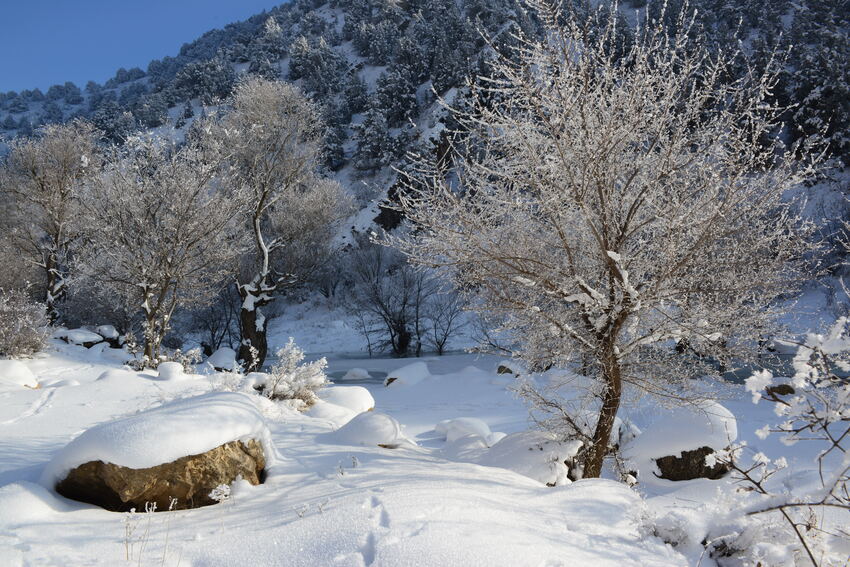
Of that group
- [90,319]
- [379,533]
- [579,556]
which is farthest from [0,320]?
[579,556]

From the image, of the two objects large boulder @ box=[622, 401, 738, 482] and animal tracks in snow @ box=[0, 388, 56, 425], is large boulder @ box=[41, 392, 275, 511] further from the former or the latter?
large boulder @ box=[622, 401, 738, 482]

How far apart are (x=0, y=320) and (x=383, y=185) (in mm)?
23881

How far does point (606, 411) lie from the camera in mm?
5191

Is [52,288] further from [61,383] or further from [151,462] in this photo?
[151,462]

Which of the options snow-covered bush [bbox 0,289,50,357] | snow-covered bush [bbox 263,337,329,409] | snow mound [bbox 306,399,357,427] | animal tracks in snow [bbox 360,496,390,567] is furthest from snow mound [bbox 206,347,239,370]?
animal tracks in snow [bbox 360,496,390,567]

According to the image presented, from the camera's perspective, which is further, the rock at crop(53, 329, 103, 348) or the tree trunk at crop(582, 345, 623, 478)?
the rock at crop(53, 329, 103, 348)

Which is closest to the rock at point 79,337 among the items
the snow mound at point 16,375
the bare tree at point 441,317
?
the snow mound at point 16,375

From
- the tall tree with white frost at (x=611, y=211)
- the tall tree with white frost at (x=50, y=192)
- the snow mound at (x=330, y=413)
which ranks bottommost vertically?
the snow mound at (x=330, y=413)

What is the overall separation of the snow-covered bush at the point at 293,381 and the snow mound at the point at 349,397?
1.42 feet

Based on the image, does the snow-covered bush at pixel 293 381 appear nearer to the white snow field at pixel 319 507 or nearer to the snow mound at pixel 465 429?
the white snow field at pixel 319 507

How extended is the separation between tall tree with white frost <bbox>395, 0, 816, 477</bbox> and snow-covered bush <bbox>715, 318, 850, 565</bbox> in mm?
1697

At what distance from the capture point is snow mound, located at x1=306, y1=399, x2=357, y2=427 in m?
7.13

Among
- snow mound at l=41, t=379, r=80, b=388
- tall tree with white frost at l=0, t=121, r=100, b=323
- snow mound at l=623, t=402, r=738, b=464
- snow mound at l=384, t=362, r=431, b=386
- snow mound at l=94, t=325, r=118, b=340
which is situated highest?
tall tree with white frost at l=0, t=121, r=100, b=323

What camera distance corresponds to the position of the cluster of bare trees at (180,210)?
10617 mm
